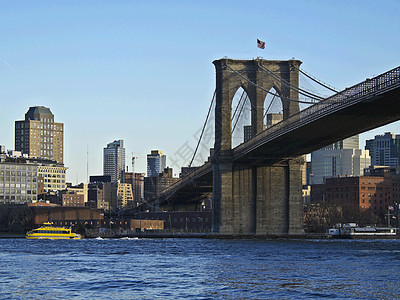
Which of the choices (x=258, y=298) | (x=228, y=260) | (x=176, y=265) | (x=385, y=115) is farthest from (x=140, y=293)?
(x=385, y=115)

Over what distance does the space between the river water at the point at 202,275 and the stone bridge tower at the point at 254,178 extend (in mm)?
26526

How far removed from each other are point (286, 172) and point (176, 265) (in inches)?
1596

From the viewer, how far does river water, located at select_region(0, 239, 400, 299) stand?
34250 mm

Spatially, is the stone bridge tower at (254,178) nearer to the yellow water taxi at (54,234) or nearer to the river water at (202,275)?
the yellow water taxi at (54,234)

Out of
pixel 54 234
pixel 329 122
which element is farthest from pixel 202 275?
pixel 54 234

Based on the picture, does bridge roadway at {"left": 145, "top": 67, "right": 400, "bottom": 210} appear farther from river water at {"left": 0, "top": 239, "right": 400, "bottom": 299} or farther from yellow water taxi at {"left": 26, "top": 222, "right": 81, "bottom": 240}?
yellow water taxi at {"left": 26, "top": 222, "right": 81, "bottom": 240}

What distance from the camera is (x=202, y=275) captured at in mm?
41500

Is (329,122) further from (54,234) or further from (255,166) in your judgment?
(54,234)

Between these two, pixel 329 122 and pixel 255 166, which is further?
pixel 255 166

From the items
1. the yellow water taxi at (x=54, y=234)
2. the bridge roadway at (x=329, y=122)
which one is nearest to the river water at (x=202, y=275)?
the bridge roadway at (x=329, y=122)

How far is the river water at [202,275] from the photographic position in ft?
112

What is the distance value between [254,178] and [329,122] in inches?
836

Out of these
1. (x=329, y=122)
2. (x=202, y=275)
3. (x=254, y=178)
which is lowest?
(x=202, y=275)

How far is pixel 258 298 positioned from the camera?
32625 millimetres
